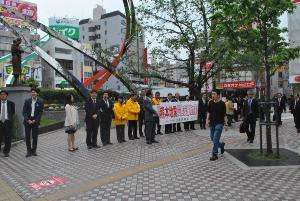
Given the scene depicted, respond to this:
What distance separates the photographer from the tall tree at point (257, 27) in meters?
8.12

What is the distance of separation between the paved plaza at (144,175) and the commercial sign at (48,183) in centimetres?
7

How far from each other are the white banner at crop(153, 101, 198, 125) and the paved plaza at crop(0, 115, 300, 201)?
140 inches

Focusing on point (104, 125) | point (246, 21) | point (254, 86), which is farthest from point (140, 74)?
point (254, 86)

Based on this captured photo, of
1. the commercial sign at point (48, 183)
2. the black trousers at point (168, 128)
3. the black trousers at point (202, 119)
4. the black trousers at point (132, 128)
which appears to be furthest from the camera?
the black trousers at point (202, 119)

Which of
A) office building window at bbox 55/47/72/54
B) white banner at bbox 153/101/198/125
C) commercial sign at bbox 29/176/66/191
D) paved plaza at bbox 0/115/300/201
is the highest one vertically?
office building window at bbox 55/47/72/54

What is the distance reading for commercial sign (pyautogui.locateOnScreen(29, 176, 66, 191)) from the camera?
6536 mm

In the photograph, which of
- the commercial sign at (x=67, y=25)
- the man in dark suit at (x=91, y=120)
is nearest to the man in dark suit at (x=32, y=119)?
the man in dark suit at (x=91, y=120)

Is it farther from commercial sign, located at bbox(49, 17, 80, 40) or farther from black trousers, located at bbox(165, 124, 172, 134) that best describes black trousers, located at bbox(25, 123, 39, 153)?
commercial sign, located at bbox(49, 17, 80, 40)

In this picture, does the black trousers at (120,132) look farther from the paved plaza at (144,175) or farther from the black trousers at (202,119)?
the black trousers at (202,119)

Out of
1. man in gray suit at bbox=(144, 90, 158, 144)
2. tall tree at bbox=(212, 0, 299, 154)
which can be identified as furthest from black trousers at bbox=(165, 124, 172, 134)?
tall tree at bbox=(212, 0, 299, 154)

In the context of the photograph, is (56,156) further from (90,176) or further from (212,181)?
(212,181)

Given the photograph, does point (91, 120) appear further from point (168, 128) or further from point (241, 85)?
point (241, 85)

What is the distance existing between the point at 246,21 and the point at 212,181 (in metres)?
4.03

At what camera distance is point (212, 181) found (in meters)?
6.52
